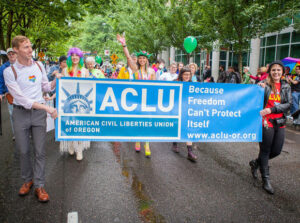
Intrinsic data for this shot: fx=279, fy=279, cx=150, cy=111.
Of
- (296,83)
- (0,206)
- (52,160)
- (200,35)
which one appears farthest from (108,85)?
(200,35)

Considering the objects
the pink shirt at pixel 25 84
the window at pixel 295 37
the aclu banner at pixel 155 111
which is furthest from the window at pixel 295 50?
the pink shirt at pixel 25 84

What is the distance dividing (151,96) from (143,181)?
1.43 metres

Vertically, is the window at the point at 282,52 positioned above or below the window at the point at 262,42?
below

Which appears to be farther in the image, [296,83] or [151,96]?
[296,83]

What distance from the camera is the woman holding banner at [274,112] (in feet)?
13.6

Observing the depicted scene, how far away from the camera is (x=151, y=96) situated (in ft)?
13.0

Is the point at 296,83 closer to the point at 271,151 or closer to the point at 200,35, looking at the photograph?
the point at 271,151

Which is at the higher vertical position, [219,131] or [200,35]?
[200,35]

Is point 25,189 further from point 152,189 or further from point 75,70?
point 75,70

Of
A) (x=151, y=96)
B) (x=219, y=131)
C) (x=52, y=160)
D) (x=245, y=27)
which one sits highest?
(x=245, y=27)

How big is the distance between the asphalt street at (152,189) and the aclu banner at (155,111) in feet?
2.62

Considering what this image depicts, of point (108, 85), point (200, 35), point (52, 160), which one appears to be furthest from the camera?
point (200, 35)

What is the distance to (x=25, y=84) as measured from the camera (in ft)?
11.7

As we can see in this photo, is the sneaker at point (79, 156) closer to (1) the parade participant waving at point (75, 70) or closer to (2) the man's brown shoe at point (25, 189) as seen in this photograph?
(1) the parade participant waving at point (75, 70)
